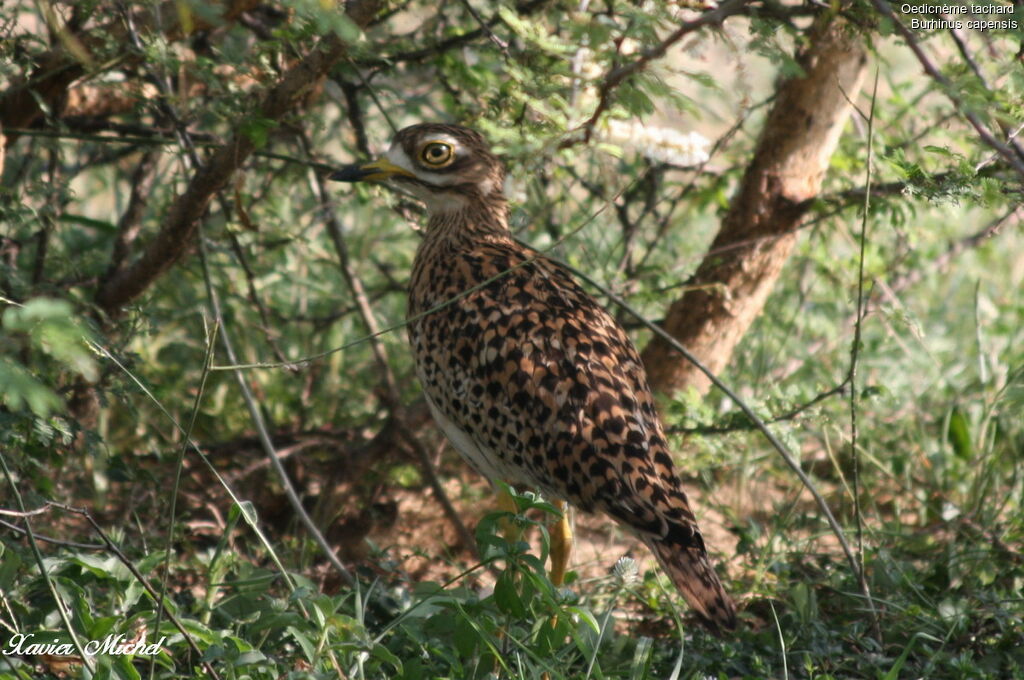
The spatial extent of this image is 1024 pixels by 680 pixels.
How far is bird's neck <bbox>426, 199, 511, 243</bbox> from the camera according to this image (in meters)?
3.41

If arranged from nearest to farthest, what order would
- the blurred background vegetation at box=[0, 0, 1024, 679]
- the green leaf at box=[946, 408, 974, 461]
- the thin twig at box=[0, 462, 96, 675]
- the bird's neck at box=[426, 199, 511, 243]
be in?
the thin twig at box=[0, 462, 96, 675] < the blurred background vegetation at box=[0, 0, 1024, 679] < the bird's neck at box=[426, 199, 511, 243] < the green leaf at box=[946, 408, 974, 461]

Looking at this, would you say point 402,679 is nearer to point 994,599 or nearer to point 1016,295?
point 994,599

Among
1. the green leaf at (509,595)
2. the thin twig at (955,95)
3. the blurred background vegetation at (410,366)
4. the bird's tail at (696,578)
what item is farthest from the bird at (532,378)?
the thin twig at (955,95)

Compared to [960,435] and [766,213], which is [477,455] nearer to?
[766,213]

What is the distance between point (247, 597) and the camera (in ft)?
9.05

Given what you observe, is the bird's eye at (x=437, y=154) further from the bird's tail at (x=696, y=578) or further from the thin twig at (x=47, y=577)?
the thin twig at (x=47, y=577)

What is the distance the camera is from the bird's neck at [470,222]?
11.2 feet

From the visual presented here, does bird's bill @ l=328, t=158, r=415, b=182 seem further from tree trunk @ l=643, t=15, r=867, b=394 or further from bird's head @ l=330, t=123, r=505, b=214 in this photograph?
tree trunk @ l=643, t=15, r=867, b=394

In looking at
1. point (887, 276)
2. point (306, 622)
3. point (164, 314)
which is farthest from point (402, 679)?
point (887, 276)

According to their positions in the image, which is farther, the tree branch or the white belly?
the white belly

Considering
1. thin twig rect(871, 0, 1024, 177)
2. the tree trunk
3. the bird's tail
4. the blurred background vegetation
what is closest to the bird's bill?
the blurred background vegetation

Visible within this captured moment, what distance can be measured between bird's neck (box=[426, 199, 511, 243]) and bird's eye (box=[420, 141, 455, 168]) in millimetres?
165

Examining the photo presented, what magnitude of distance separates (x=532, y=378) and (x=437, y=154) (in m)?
0.89

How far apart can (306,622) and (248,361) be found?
6.35ft
